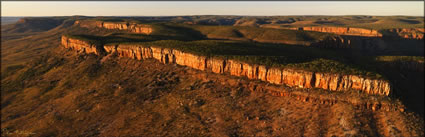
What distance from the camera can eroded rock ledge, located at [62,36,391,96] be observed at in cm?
4247

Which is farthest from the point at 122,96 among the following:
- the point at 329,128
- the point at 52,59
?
the point at 52,59

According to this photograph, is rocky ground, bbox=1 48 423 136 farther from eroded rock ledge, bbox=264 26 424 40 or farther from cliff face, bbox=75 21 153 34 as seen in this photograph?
eroded rock ledge, bbox=264 26 424 40

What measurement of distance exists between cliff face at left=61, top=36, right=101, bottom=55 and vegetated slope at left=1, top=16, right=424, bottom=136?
7279 mm

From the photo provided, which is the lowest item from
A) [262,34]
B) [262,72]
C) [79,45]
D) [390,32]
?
[262,72]

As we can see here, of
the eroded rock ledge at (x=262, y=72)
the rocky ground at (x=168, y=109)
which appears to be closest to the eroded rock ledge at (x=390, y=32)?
the eroded rock ledge at (x=262, y=72)

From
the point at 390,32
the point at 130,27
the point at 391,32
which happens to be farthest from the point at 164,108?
the point at 391,32

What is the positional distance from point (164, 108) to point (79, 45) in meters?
57.1

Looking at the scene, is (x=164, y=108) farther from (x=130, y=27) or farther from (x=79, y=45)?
(x=130, y=27)

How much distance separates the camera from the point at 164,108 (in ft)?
166

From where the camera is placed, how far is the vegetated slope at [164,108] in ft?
128

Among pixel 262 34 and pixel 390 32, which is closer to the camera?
pixel 262 34

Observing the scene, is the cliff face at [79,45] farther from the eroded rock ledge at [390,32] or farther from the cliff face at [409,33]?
the cliff face at [409,33]

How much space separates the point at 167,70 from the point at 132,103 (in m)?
13.3

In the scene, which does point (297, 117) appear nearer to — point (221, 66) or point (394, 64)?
point (221, 66)
